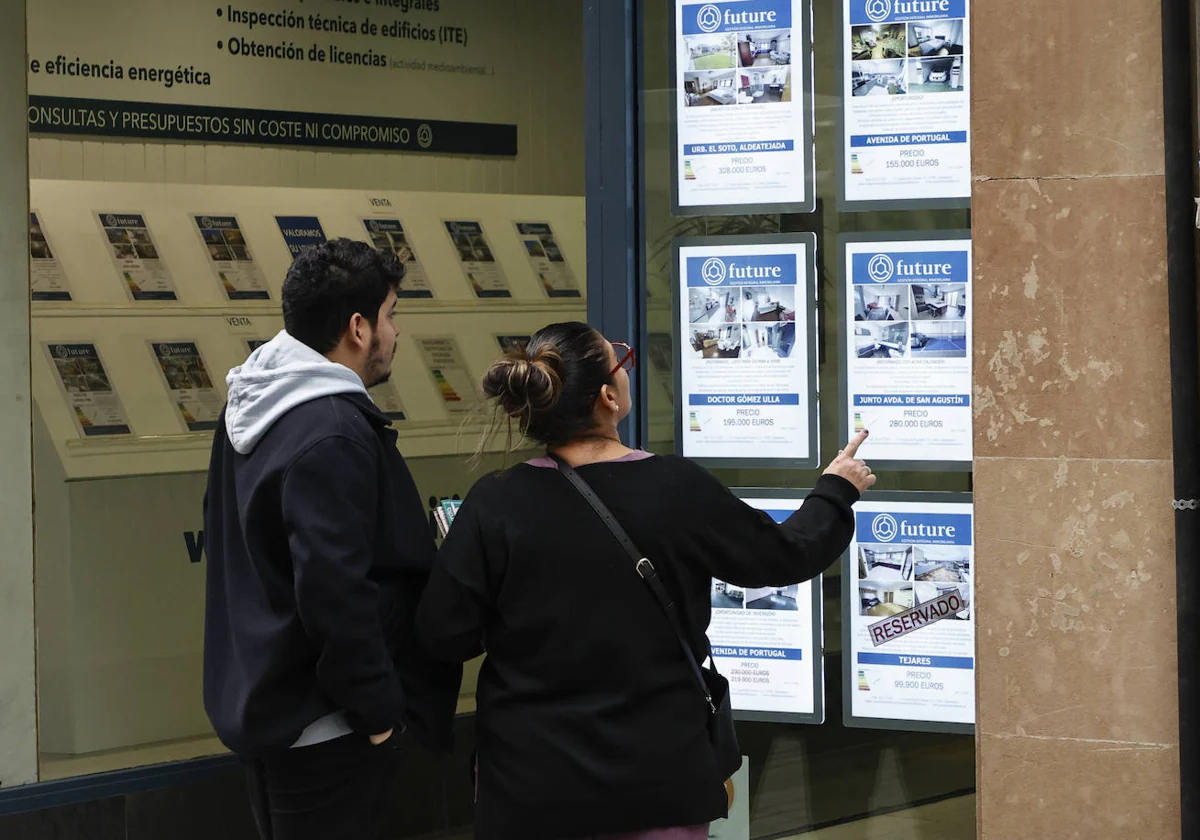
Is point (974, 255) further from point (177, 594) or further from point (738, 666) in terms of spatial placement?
point (177, 594)

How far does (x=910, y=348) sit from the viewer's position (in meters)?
3.67

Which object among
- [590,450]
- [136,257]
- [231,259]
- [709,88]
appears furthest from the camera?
[231,259]

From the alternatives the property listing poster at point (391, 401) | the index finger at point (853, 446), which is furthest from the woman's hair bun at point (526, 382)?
the property listing poster at point (391, 401)

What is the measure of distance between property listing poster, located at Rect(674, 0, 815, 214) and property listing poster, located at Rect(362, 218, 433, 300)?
2.31 meters

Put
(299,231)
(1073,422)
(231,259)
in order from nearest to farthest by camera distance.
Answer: (1073,422)
(231,259)
(299,231)

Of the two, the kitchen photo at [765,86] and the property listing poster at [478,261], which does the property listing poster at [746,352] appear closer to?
the kitchen photo at [765,86]

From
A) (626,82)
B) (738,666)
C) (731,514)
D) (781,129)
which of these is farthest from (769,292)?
(731,514)

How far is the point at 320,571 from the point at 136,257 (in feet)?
10.1

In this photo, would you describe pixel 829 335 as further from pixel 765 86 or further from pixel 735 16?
pixel 735 16

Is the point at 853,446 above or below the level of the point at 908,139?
below

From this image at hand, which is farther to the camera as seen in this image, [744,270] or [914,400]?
[744,270]

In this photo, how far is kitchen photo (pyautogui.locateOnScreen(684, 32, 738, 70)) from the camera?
3.80m

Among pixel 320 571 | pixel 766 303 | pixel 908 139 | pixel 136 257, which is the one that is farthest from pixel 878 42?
pixel 136 257

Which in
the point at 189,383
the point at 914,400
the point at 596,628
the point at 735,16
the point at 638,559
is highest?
the point at 735,16
